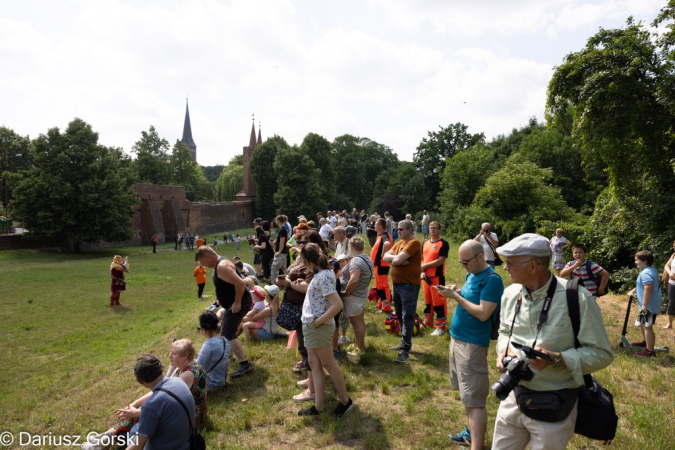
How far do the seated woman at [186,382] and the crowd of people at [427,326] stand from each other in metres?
0.01

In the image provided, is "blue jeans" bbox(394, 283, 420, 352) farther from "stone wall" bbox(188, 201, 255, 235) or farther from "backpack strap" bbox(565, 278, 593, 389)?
"stone wall" bbox(188, 201, 255, 235)

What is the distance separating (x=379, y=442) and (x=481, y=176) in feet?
94.6

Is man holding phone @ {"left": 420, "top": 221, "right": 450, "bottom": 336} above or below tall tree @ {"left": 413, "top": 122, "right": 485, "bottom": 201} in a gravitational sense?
below

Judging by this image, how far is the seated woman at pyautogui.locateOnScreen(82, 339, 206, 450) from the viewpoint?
13.4ft

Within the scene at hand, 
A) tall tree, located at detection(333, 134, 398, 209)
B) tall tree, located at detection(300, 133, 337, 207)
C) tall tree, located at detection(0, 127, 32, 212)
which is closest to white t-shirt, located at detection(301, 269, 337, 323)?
tall tree, located at detection(0, 127, 32, 212)

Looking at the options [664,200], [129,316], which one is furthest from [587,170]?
[129,316]

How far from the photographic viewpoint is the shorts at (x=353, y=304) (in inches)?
217

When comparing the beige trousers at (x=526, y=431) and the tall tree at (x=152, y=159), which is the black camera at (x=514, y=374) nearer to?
the beige trousers at (x=526, y=431)

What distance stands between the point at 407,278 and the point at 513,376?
A: 314 cm

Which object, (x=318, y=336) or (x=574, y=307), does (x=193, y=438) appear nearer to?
(x=318, y=336)

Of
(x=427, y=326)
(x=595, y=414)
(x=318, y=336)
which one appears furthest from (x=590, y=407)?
(x=427, y=326)

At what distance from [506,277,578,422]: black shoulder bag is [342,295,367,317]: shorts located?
10.7ft

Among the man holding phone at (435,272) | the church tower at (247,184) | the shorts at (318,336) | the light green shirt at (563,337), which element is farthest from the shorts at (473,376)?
the church tower at (247,184)

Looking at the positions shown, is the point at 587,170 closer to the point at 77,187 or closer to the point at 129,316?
the point at 129,316
